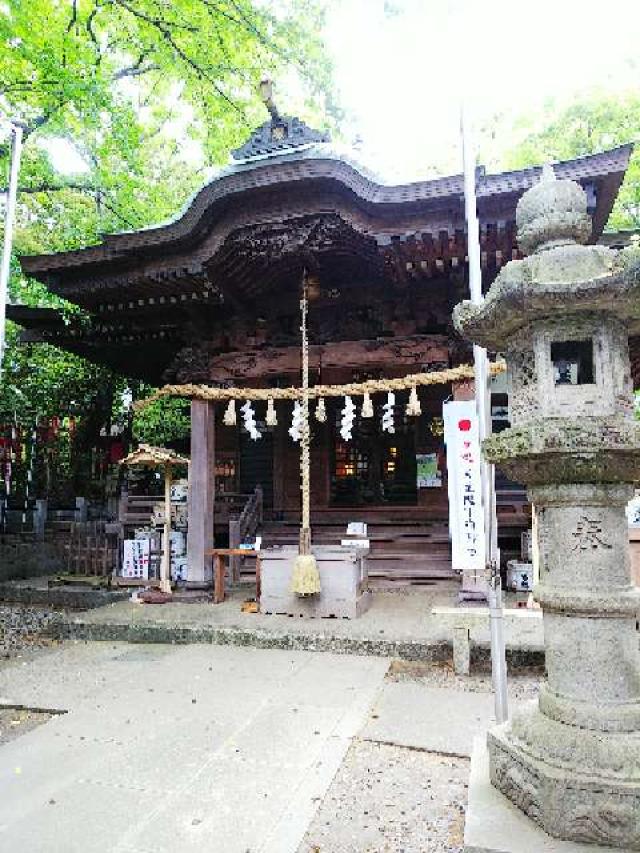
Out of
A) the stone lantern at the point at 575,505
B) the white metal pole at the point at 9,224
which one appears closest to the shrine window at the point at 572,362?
the stone lantern at the point at 575,505

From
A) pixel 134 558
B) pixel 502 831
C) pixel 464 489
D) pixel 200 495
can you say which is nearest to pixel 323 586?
pixel 464 489

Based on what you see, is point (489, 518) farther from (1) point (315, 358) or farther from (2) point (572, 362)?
(1) point (315, 358)

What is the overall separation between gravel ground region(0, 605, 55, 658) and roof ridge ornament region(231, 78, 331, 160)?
26.4ft

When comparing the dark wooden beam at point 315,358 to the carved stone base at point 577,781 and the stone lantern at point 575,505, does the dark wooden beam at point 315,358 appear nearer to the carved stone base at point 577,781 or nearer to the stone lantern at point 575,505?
the stone lantern at point 575,505

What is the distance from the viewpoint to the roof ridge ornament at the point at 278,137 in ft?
30.0

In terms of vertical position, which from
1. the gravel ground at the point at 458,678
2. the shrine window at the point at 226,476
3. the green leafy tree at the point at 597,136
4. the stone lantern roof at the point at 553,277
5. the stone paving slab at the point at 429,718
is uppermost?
the green leafy tree at the point at 597,136

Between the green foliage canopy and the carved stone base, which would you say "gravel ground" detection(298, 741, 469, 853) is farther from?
the green foliage canopy

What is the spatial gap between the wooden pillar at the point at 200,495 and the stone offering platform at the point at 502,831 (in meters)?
6.86

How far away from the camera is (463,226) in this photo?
23.9 feet

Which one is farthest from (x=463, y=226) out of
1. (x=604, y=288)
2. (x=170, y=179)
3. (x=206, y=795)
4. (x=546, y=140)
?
(x=170, y=179)

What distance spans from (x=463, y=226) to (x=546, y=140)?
47.2 feet

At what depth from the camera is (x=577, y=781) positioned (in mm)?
2514

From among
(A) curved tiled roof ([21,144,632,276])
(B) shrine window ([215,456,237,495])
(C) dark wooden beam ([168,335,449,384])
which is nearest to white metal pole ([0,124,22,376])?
(A) curved tiled roof ([21,144,632,276])

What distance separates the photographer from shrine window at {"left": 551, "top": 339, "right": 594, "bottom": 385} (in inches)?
118
